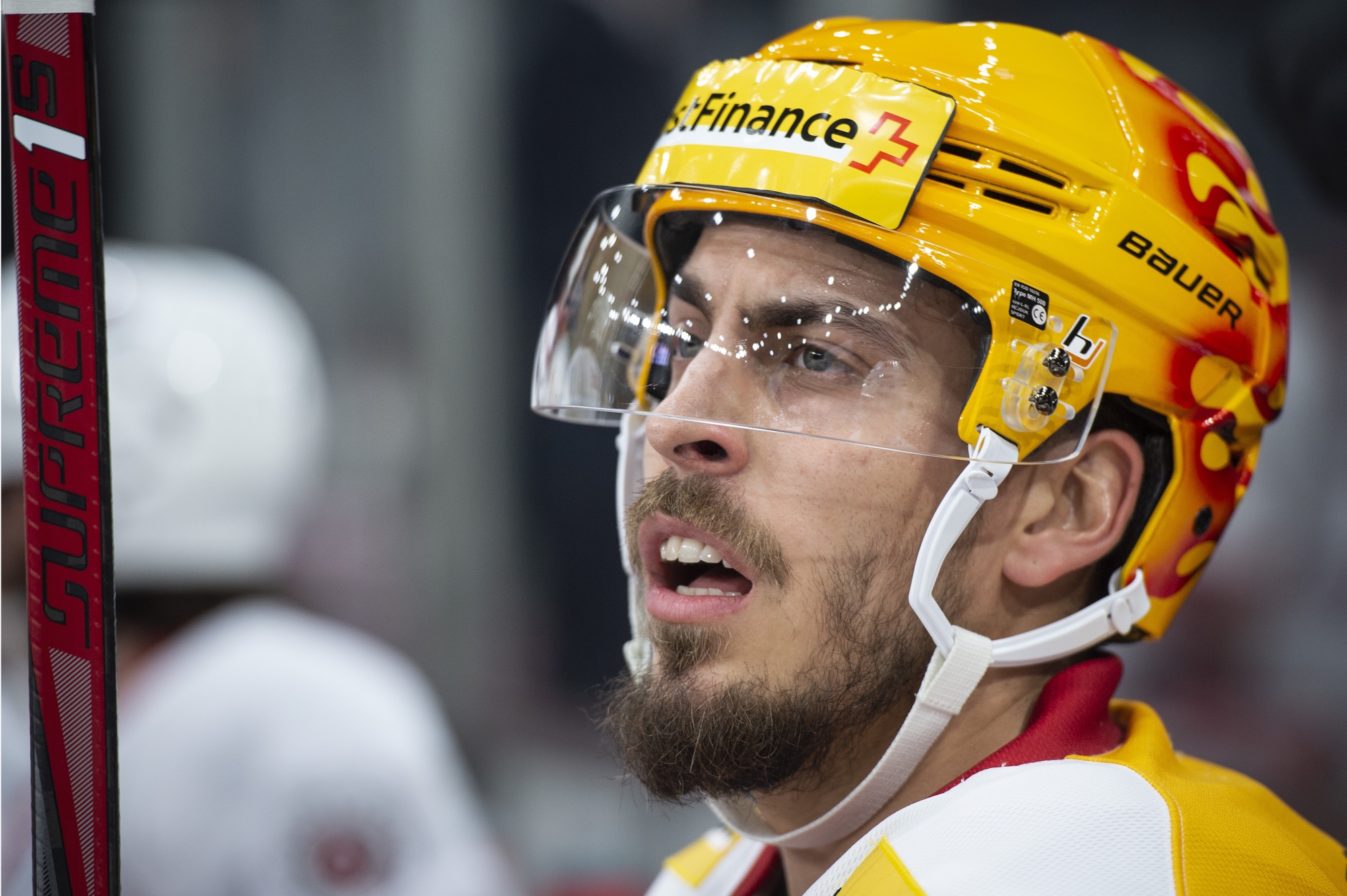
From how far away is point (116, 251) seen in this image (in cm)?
381

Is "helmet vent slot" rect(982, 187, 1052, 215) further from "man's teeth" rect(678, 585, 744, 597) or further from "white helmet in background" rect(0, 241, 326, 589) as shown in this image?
"white helmet in background" rect(0, 241, 326, 589)

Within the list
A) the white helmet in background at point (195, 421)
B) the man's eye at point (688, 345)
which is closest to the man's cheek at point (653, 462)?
the man's eye at point (688, 345)

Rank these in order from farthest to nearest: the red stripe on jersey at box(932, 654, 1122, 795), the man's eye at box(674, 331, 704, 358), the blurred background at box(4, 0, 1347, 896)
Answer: the blurred background at box(4, 0, 1347, 896) → the man's eye at box(674, 331, 704, 358) → the red stripe on jersey at box(932, 654, 1122, 795)

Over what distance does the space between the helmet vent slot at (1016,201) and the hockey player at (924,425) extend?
1 cm

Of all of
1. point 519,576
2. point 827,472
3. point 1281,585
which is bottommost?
point 519,576

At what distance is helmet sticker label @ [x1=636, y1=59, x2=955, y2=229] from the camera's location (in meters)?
1.43

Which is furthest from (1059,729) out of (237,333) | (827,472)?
(237,333)

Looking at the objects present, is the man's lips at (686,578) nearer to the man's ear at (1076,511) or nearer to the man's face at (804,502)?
the man's face at (804,502)

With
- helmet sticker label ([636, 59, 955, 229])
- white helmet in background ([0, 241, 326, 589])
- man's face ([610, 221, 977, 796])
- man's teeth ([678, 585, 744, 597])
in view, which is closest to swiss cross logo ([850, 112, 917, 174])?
helmet sticker label ([636, 59, 955, 229])

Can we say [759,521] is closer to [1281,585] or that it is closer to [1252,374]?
[1252,374]

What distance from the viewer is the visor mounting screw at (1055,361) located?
1431 mm

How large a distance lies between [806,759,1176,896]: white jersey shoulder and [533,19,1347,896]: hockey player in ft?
0.51

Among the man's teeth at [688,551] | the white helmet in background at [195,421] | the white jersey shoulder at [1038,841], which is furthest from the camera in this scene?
the white helmet in background at [195,421]

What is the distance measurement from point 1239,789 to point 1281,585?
3.17m
